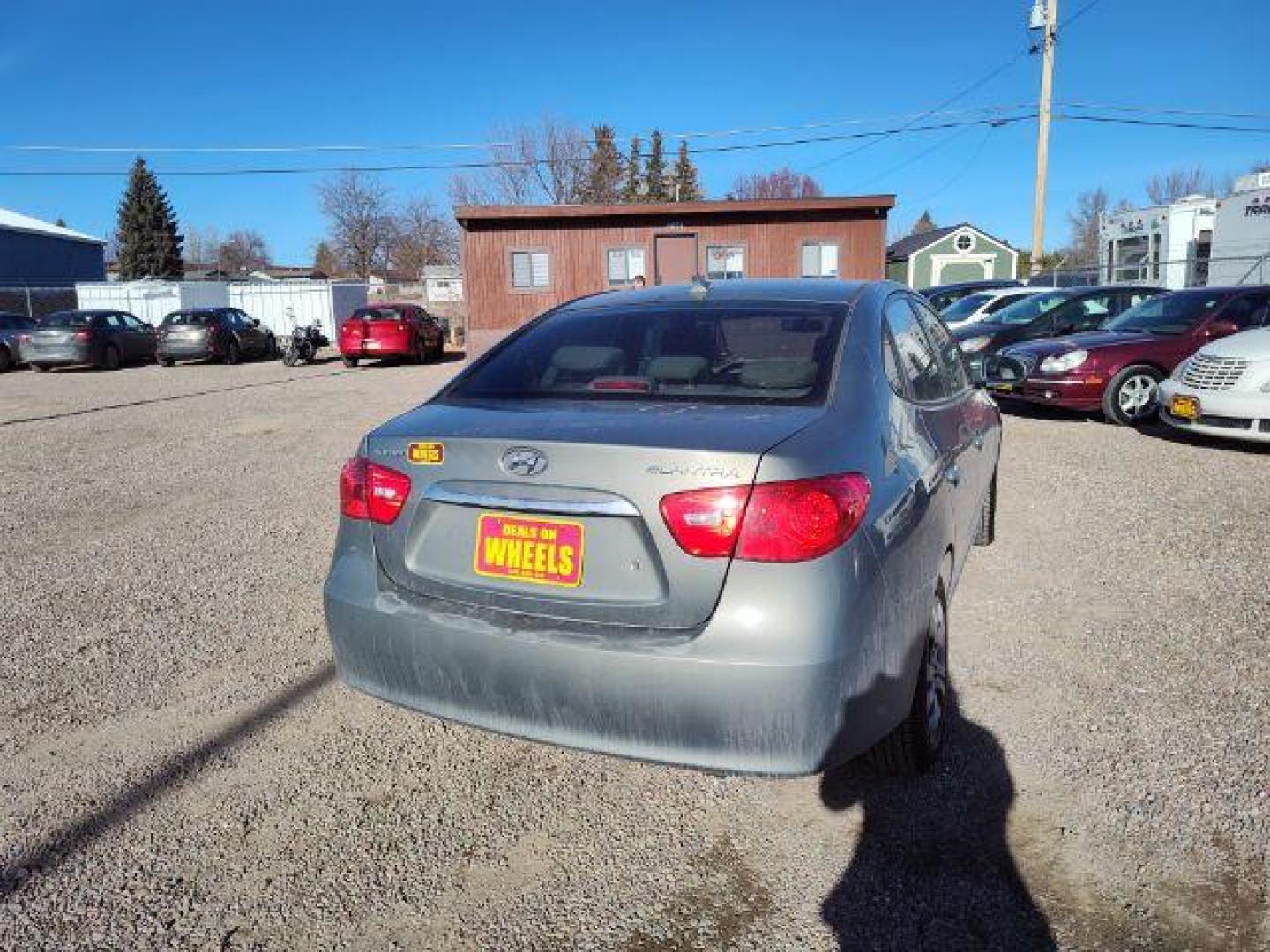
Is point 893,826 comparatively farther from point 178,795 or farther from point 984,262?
point 984,262

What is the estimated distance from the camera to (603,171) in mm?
55250

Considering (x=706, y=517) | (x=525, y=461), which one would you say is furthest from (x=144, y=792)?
(x=706, y=517)

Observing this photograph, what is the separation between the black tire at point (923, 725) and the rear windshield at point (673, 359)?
848 millimetres

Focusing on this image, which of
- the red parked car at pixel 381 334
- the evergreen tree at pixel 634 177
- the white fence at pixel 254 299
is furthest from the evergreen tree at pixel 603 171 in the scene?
the red parked car at pixel 381 334

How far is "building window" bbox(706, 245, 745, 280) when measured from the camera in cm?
2178

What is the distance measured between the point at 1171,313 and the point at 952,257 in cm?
3777

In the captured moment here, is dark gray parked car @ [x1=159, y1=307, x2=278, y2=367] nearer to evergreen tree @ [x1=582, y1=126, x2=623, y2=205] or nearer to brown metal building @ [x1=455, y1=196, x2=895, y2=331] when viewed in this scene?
brown metal building @ [x1=455, y1=196, x2=895, y2=331]

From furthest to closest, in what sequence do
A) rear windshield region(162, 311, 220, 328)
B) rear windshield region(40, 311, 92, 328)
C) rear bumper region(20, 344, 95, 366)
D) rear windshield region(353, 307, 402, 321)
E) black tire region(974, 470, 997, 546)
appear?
rear windshield region(162, 311, 220, 328) < rear windshield region(353, 307, 402, 321) < rear windshield region(40, 311, 92, 328) < rear bumper region(20, 344, 95, 366) < black tire region(974, 470, 997, 546)

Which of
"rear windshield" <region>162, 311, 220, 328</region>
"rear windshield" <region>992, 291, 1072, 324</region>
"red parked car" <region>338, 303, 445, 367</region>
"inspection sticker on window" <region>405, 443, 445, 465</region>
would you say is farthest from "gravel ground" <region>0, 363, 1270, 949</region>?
"rear windshield" <region>162, 311, 220, 328</region>

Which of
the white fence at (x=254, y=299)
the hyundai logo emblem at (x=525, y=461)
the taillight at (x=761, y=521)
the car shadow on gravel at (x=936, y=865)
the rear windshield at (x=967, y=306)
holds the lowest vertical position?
the car shadow on gravel at (x=936, y=865)

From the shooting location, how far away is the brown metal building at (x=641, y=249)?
21484 millimetres

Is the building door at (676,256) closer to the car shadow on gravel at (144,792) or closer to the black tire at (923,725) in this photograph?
the car shadow on gravel at (144,792)

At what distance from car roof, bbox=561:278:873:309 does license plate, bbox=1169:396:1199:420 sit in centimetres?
556

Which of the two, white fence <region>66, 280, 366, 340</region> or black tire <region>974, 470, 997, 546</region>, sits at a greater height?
white fence <region>66, 280, 366, 340</region>
